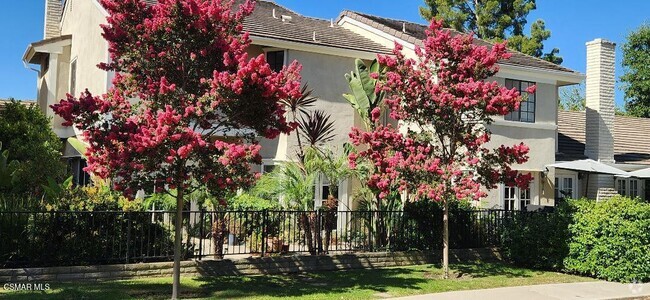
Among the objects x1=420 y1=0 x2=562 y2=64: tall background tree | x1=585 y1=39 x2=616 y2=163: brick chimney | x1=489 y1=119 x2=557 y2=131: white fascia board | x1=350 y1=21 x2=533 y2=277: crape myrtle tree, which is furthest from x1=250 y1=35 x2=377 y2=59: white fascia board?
x1=420 y1=0 x2=562 y2=64: tall background tree

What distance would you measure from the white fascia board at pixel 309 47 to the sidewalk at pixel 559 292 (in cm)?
922

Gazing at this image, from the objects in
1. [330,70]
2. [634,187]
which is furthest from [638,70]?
[330,70]

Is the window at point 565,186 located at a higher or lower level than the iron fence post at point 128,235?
higher

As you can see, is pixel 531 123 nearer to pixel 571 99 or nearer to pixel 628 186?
pixel 628 186

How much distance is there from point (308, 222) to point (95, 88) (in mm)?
8278

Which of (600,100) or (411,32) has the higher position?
(411,32)

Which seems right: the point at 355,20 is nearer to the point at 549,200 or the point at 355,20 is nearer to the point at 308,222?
the point at 549,200

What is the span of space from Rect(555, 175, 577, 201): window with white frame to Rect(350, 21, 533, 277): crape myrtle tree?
9376 mm

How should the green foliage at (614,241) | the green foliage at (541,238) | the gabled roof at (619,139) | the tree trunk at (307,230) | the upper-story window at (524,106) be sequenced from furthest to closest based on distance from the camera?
the gabled roof at (619,139) → the upper-story window at (524,106) → the green foliage at (541,238) → the tree trunk at (307,230) → the green foliage at (614,241)

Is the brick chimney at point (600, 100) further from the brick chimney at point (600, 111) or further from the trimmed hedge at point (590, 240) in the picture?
the trimmed hedge at point (590, 240)

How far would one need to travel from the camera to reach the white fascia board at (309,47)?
17189 mm

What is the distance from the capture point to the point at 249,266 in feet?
40.2

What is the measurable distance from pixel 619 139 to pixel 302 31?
1540 centimetres

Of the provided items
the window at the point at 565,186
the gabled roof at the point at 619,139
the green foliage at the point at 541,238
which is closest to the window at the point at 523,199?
the window at the point at 565,186
